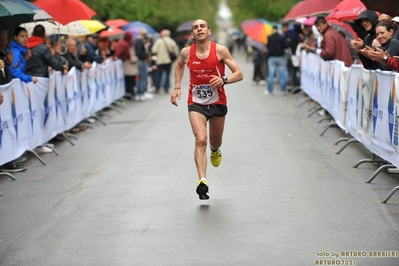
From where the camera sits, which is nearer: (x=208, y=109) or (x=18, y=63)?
(x=208, y=109)

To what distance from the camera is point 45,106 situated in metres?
14.8

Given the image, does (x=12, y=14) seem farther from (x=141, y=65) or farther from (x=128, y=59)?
(x=141, y=65)

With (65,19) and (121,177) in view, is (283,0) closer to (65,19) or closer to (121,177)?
(65,19)

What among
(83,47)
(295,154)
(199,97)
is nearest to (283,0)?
(83,47)

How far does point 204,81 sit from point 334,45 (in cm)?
860

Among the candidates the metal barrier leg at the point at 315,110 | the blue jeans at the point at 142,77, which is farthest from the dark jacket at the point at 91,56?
the metal barrier leg at the point at 315,110

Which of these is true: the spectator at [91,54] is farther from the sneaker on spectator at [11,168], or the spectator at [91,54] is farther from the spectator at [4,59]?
the sneaker on spectator at [11,168]

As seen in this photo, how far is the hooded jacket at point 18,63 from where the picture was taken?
13672mm

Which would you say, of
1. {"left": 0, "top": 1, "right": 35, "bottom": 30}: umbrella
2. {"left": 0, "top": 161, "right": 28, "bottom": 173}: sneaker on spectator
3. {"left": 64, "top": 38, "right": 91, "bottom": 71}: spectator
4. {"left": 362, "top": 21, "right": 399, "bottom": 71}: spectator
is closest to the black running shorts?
{"left": 362, "top": 21, "right": 399, "bottom": 71}: spectator

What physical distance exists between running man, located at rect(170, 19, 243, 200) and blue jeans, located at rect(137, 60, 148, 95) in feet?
54.9

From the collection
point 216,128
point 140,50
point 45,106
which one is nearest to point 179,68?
point 216,128

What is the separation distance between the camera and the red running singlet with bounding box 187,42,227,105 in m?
9.62

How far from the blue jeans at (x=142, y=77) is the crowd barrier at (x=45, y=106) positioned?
4762mm

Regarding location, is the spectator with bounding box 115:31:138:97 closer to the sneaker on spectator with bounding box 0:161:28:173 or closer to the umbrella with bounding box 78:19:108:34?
the umbrella with bounding box 78:19:108:34
